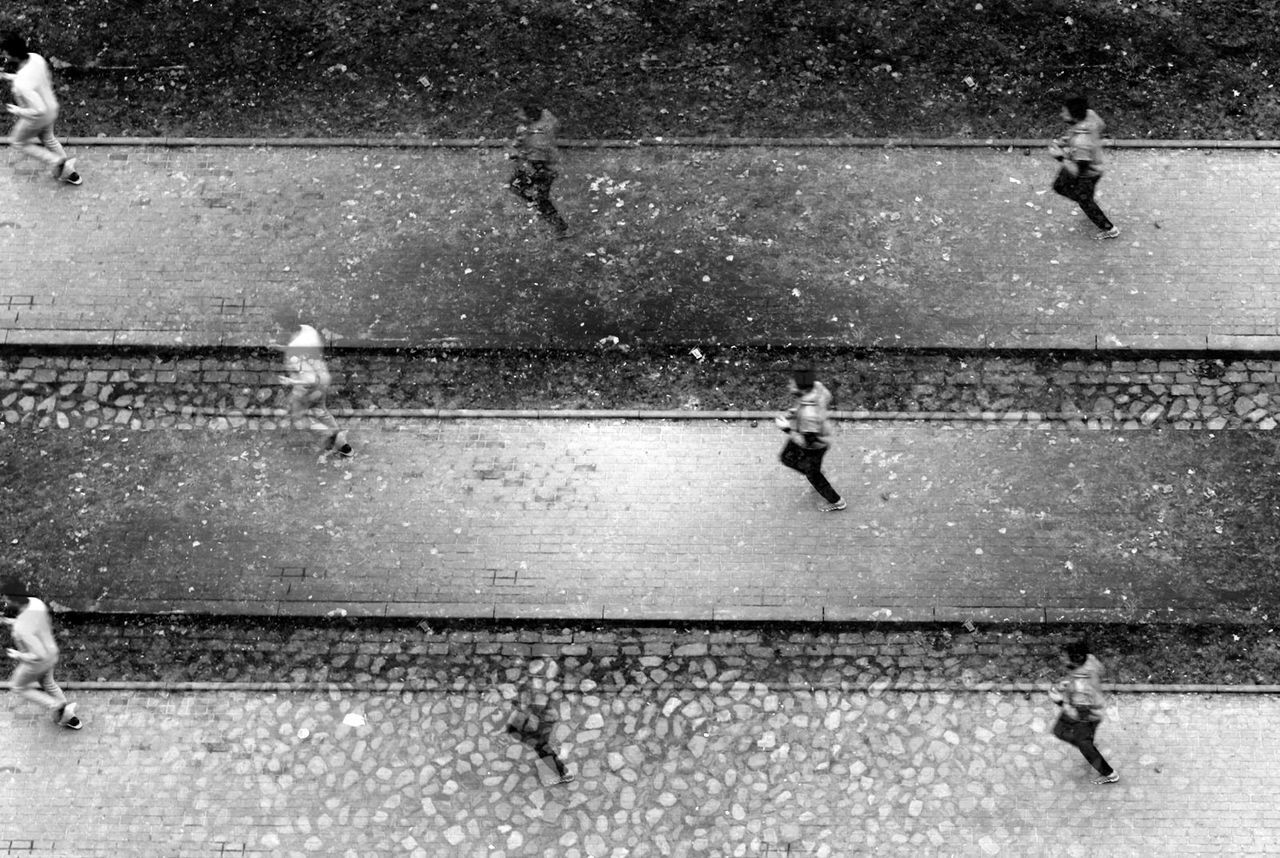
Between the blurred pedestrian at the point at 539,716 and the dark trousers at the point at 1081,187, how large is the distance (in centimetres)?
661

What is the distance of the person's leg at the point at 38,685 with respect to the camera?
11.2 m

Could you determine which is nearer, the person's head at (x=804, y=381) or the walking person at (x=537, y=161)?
the person's head at (x=804, y=381)

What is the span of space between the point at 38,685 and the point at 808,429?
635 centimetres

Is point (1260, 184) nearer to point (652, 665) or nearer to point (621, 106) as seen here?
point (621, 106)

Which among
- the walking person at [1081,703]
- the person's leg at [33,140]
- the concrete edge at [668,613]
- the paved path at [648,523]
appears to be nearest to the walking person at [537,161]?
the paved path at [648,523]

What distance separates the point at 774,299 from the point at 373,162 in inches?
176

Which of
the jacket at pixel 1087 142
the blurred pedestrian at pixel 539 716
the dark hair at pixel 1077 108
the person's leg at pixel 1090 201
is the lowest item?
the blurred pedestrian at pixel 539 716

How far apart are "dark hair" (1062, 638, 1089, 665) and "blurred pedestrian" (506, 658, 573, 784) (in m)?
3.91

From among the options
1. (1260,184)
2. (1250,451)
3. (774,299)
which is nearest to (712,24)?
(774,299)

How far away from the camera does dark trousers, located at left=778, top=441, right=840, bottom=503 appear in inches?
474

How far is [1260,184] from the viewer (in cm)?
1459

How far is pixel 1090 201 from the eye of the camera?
13.9m

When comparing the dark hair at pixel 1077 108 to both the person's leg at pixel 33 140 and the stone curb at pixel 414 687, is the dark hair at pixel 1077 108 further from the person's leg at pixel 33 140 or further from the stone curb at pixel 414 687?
the person's leg at pixel 33 140

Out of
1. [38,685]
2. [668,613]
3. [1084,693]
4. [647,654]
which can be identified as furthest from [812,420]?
[38,685]
